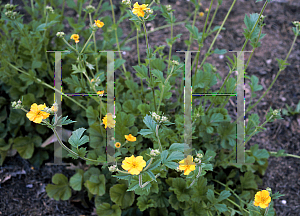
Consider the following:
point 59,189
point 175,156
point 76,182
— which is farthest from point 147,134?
point 59,189

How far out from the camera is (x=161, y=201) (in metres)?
2.10

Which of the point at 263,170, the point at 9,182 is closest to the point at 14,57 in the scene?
the point at 9,182

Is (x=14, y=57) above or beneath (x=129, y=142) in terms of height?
above

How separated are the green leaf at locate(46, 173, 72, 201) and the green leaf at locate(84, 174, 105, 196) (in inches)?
11.4

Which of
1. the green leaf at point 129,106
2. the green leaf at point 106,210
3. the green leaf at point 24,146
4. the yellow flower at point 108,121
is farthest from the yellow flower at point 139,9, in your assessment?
the green leaf at point 24,146

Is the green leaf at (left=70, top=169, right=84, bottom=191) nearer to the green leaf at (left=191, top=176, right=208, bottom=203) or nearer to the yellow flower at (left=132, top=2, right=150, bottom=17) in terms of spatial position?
the green leaf at (left=191, top=176, right=208, bottom=203)

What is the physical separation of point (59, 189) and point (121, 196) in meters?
0.60

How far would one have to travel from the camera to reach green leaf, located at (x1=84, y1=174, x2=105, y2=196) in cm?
218

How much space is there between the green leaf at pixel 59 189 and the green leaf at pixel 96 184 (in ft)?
0.95

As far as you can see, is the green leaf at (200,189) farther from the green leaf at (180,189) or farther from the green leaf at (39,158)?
the green leaf at (39,158)

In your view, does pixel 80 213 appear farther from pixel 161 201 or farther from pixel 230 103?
pixel 230 103

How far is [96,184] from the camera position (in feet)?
7.35

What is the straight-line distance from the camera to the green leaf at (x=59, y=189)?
2330 mm

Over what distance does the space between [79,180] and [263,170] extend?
1727 mm
